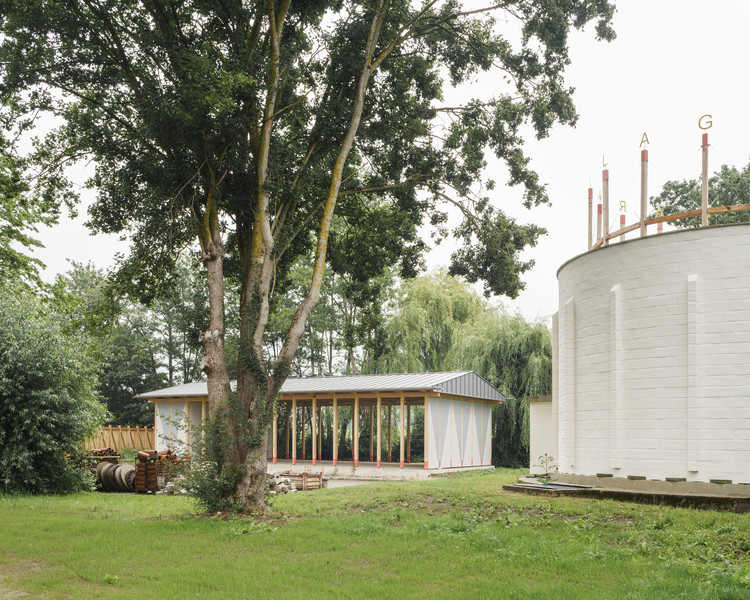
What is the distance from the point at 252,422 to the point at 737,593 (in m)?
7.59

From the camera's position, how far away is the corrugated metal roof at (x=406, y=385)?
22.4 metres

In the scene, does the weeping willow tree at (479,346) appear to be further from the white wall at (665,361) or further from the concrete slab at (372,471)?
the white wall at (665,361)

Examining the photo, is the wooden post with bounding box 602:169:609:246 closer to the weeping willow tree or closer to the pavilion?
the pavilion

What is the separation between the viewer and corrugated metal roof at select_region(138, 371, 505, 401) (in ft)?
73.5

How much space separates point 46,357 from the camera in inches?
646

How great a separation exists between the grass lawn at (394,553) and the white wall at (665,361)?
49.4 inches

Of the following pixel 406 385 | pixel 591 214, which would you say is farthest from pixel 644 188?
pixel 406 385

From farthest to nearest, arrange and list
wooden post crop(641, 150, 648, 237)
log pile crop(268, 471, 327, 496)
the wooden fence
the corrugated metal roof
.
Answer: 1. the wooden fence
2. the corrugated metal roof
3. log pile crop(268, 471, 327, 496)
4. wooden post crop(641, 150, 648, 237)

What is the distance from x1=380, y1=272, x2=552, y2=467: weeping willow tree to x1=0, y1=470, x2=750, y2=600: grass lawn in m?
14.2

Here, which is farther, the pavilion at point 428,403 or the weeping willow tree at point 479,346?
the weeping willow tree at point 479,346

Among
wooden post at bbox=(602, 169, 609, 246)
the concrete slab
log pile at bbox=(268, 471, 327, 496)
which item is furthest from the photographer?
the concrete slab

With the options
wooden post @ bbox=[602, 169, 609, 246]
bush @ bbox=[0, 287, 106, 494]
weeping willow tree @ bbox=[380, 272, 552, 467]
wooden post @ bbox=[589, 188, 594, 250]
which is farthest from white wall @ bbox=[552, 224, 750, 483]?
weeping willow tree @ bbox=[380, 272, 552, 467]

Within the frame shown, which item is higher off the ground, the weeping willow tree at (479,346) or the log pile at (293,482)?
the weeping willow tree at (479,346)

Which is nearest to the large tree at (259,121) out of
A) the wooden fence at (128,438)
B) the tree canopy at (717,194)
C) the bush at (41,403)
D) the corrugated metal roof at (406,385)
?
the bush at (41,403)
